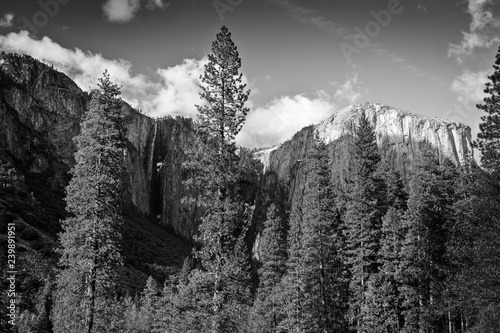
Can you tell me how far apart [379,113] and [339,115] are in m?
20.6

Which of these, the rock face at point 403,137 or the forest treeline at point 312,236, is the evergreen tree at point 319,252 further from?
the rock face at point 403,137

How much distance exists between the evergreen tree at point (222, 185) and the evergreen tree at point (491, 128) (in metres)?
13.5

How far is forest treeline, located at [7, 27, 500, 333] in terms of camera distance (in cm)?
1730

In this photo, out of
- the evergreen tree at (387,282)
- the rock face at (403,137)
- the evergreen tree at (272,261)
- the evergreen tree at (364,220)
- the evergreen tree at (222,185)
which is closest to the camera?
the evergreen tree at (222,185)

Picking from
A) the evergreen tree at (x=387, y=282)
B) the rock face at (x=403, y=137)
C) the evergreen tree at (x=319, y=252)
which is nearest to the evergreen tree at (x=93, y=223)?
Answer: the evergreen tree at (x=319, y=252)

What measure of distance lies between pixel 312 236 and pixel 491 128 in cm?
1320

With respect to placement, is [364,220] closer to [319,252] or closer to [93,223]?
[319,252]

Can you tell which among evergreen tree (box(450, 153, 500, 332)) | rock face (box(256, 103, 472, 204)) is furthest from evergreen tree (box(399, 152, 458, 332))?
rock face (box(256, 103, 472, 204))

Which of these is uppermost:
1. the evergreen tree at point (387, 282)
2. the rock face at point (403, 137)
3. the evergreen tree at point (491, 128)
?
the rock face at point (403, 137)

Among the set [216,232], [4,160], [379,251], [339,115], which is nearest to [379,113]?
[339,115]

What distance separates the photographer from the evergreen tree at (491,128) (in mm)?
21109

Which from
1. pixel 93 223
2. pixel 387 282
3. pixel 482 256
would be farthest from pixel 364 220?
pixel 93 223

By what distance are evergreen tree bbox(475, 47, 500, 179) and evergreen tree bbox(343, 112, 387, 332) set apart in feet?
A: 26.3

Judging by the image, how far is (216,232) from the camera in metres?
16.9
